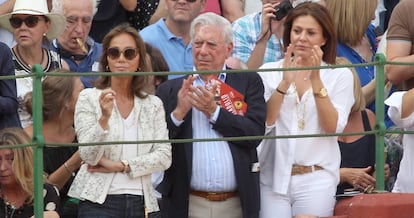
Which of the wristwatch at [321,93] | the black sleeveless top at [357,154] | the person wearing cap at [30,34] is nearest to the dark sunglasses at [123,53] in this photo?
the person wearing cap at [30,34]

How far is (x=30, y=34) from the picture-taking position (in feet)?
36.3

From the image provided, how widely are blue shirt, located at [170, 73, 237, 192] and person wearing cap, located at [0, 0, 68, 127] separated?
62.3 inches

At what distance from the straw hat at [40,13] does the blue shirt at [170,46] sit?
2.46 ft

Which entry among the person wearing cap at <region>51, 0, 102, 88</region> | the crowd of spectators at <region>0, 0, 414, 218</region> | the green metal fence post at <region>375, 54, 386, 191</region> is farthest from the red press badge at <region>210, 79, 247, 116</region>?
the person wearing cap at <region>51, 0, 102, 88</region>

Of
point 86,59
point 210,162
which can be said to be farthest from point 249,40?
point 210,162

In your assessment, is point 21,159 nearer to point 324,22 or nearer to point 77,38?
point 324,22

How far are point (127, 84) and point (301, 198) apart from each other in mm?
1365

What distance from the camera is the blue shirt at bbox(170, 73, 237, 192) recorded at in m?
9.72

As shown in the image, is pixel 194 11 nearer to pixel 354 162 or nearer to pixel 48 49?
pixel 48 49

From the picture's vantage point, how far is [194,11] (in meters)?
12.0

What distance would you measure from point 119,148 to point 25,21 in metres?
1.96

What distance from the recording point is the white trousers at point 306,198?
976 cm

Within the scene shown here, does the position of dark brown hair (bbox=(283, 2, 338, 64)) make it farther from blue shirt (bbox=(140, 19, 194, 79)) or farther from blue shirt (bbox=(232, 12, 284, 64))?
blue shirt (bbox=(140, 19, 194, 79))

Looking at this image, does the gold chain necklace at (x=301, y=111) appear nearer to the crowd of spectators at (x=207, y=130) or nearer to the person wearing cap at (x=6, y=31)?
the crowd of spectators at (x=207, y=130)
